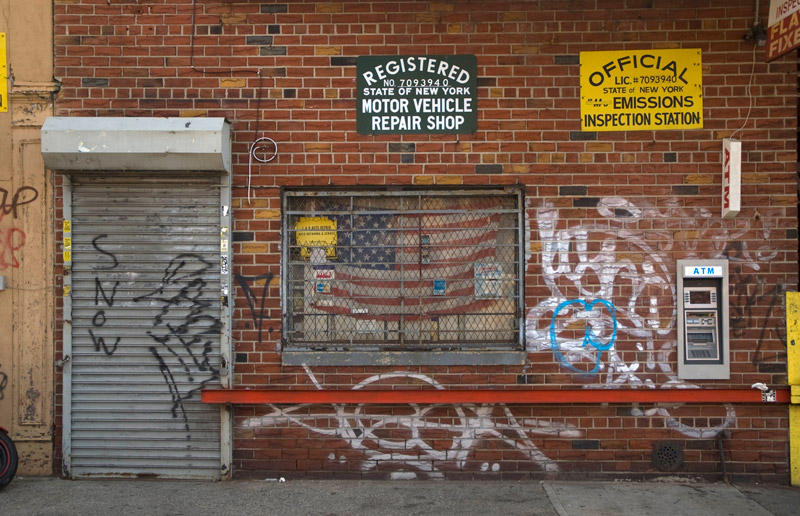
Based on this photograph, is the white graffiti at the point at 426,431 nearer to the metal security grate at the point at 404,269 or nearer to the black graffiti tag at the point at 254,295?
the metal security grate at the point at 404,269

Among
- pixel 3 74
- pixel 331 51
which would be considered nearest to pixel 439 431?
pixel 331 51

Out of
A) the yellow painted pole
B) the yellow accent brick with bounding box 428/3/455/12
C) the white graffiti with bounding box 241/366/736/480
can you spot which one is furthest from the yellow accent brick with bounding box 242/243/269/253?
the yellow painted pole

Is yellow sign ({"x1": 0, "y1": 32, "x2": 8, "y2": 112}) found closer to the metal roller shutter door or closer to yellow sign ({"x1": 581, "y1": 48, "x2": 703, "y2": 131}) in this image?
the metal roller shutter door

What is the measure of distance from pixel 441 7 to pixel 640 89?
1950mm

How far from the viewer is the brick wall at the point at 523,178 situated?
606 centimetres

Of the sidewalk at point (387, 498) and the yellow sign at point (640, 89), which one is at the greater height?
the yellow sign at point (640, 89)

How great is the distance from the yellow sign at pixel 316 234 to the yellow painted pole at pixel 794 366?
4126 millimetres

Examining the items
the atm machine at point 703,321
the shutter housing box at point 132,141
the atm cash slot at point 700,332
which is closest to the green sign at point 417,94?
the shutter housing box at point 132,141

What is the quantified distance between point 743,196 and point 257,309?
449 centimetres

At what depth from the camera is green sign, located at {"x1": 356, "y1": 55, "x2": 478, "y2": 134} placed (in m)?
6.13

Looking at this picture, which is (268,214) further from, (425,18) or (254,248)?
(425,18)

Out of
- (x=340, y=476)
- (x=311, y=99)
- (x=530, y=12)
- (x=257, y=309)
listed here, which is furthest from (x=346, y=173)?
(x=340, y=476)

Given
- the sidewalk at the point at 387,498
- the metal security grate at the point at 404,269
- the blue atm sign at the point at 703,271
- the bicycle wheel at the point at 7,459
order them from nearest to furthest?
the sidewalk at the point at 387,498, the bicycle wheel at the point at 7,459, the blue atm sign at the point at 703,271, the metal security grate at the point at 404,269

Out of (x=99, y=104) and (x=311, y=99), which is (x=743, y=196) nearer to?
(x=311, y=99)
